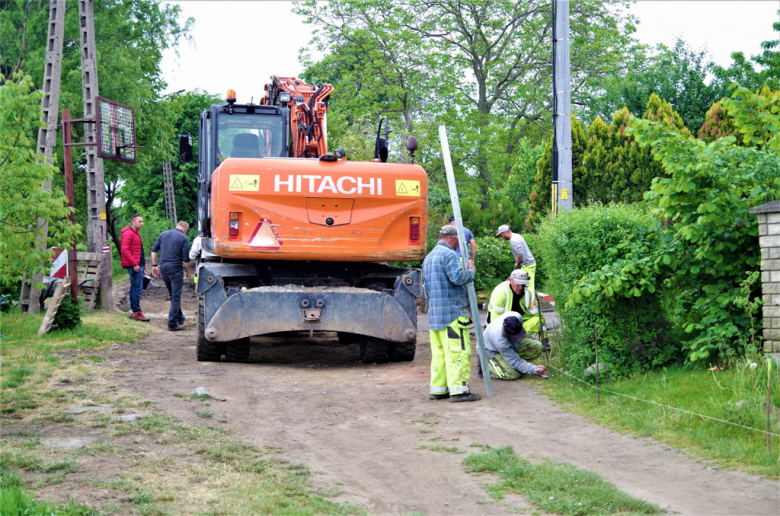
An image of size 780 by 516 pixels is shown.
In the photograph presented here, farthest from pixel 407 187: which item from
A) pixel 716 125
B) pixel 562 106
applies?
pixel 716 125

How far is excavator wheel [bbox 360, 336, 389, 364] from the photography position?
11.4m

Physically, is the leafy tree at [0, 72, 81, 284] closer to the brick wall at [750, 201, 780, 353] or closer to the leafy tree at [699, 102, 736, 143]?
the brick wall at [750, 201, 780, 353]

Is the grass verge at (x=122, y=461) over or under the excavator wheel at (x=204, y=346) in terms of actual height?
under

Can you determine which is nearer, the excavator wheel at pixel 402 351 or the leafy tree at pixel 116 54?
the excavator wheel at pixel 402 351

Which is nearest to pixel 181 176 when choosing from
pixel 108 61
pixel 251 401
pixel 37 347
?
pixel 108 61

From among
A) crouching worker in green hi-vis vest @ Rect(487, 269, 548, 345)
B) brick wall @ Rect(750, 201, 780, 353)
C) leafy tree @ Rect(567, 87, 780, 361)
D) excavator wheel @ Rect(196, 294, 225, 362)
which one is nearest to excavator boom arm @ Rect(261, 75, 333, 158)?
excavator wheel @ Rect(196, 294, 225, 362)

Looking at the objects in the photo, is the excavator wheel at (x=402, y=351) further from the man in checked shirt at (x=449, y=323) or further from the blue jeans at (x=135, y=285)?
the blue jeans at (x=135, y=285)

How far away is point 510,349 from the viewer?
983 cm

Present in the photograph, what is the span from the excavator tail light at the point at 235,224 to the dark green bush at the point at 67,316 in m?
4.09

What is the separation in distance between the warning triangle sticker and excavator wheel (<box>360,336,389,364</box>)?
6.13 feet

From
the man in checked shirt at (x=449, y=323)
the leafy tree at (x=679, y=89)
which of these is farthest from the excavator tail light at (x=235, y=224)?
the leafy tree at (x=679, y=89)

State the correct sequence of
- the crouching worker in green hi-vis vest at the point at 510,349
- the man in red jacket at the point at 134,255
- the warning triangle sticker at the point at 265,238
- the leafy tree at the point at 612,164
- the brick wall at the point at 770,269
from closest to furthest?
the brick wall at the point at 770,269 < the crouching worker in green hi-vis vest at the point at 510,349 < the warning triangle sticker at the point at 265,238 < the man in red jacket at the point at 134,255 < the leafy tree at the point at 612,164

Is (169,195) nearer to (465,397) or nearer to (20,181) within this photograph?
(20,181)

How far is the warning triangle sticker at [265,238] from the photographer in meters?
10.5
